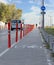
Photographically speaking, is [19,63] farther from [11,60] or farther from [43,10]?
[43,10]

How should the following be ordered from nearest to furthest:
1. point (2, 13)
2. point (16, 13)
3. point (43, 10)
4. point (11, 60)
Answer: point (11, 60), point (43, 10), point (2, 13), point (16, 13)

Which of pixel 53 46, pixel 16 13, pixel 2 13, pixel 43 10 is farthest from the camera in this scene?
pixel 16 13

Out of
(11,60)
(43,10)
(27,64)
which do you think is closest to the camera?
(27,64)

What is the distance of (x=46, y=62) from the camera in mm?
14156

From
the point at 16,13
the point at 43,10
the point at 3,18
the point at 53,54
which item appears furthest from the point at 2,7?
the point at 53,54

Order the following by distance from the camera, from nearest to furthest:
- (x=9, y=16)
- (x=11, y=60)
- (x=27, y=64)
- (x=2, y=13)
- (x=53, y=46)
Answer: (x=27, y=64), (x=11, y=60), (x=53, y=46), (x=2, y=13), (x=9, y=16)

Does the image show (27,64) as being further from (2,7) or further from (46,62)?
(2,7)

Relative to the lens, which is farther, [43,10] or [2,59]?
[43,10]

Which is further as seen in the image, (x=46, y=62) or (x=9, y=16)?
(x=9, y=16)

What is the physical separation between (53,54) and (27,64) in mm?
4086

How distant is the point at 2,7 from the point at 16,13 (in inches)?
683

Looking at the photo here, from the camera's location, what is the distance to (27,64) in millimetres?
13391

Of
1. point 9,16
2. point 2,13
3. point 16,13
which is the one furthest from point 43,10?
point 16,13

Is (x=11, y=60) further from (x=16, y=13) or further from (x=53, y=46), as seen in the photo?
(x=16, y=13)
